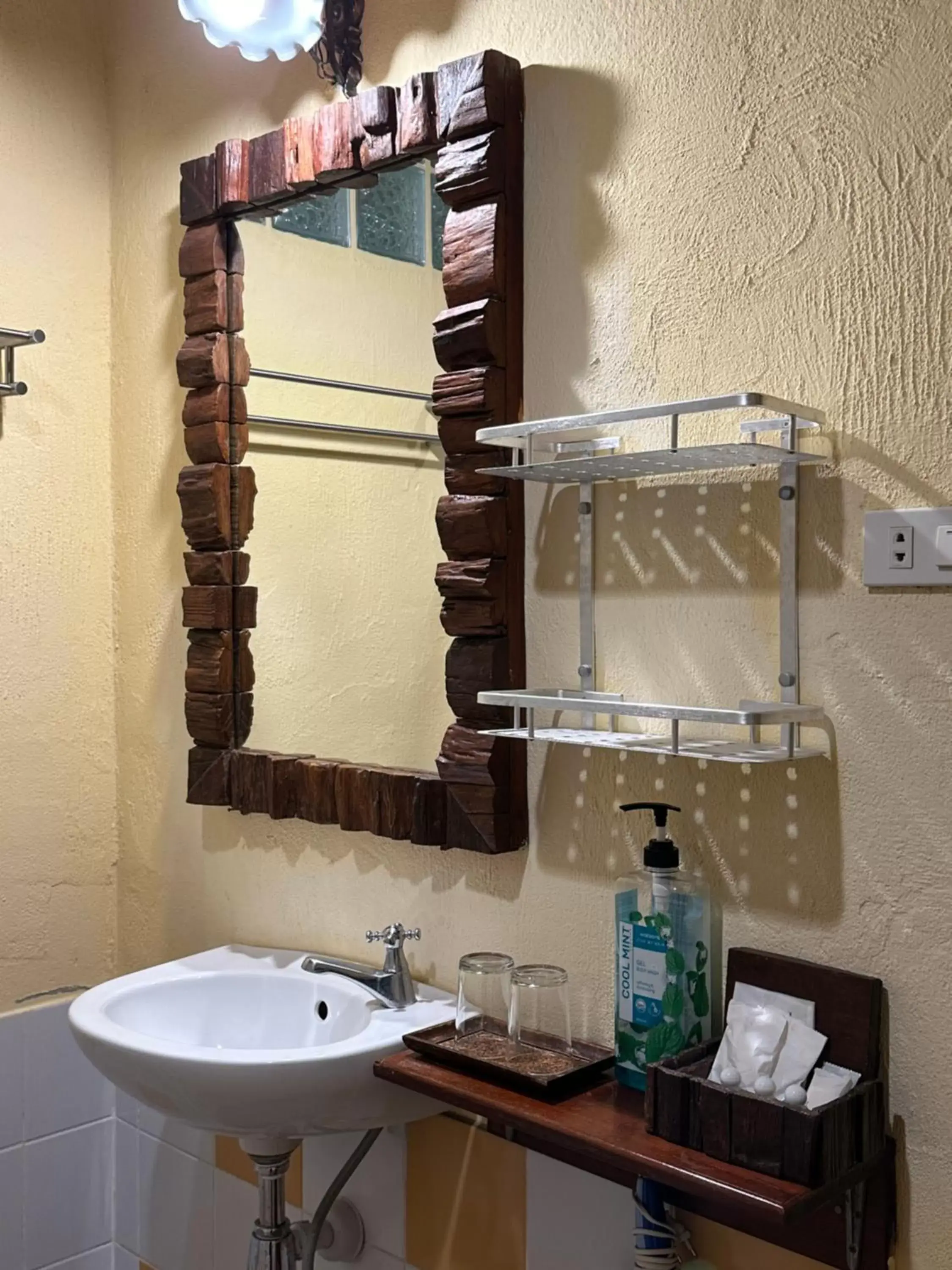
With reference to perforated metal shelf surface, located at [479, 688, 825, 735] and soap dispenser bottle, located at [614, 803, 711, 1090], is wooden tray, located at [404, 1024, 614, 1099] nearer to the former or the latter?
soap dispenser bottle, located at [614, 803, 711, 1090]

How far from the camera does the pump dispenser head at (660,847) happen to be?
4.17 ft

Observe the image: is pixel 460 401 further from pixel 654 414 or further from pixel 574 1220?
pixel 574 1220

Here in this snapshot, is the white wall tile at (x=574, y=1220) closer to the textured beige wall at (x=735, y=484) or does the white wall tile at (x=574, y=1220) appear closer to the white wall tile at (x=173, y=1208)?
the textured beige wall at (x=735, y=484)

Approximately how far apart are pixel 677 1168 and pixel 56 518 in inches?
55.6

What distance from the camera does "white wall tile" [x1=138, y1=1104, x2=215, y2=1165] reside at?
190cm

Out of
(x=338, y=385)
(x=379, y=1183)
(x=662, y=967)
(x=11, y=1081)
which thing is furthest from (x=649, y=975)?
(x=11, y=1081)

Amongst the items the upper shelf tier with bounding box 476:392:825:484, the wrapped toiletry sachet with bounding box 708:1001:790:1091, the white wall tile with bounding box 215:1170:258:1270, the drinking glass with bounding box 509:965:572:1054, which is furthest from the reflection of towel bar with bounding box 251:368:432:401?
the white wall tile with bounding box 215:1170:258:1270

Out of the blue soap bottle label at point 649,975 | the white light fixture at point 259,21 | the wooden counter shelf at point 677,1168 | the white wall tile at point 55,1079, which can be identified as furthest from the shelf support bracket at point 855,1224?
the white light fixture at point 259,21

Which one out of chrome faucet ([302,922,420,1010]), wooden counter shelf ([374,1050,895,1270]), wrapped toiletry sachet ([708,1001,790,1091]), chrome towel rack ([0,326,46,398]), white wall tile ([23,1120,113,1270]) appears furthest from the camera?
white wall tile ([23,1120,113,1270])

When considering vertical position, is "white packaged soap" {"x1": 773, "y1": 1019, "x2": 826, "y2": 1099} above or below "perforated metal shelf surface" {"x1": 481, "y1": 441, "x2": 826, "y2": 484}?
below

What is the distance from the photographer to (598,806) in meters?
1.42

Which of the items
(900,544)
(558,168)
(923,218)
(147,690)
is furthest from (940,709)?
(147,690)

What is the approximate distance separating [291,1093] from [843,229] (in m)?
1.05

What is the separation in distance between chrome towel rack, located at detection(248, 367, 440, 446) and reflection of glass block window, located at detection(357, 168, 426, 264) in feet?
0.56
